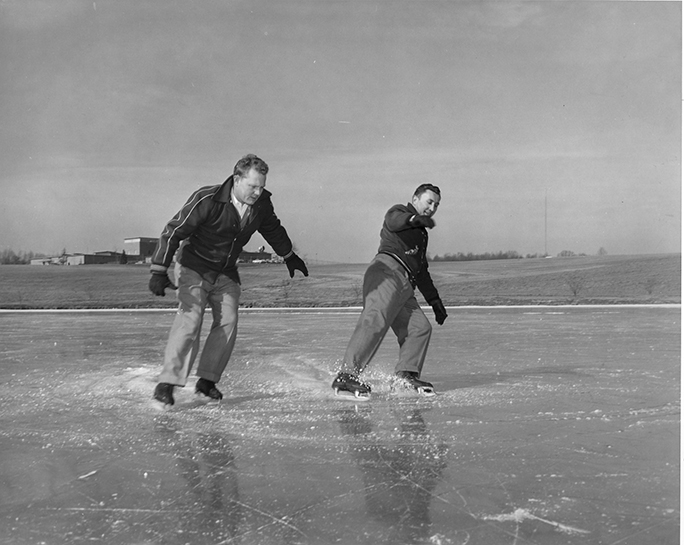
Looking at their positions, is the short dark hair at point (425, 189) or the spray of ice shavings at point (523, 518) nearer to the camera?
the spray of ice shavings at point (523, 518)

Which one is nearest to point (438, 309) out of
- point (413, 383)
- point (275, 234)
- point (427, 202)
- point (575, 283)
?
point (413, 383)

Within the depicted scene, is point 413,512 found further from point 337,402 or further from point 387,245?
point 387,245

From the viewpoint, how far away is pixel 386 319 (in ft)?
13.7

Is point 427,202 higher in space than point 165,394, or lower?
higher

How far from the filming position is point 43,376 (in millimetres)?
5035

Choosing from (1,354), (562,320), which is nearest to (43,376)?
(1,354)

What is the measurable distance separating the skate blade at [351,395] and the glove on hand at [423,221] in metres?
1.02

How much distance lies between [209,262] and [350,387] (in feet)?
3.50

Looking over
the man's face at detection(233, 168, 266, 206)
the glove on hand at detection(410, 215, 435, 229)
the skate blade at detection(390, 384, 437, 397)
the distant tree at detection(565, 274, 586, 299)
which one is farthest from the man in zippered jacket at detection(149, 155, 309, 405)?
the distant tree at detection(565, 274, 586, 299)

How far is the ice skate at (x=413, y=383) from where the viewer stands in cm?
421

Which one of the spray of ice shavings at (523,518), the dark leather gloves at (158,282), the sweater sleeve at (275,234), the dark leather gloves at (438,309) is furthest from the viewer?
the dark leather gloves at (438,309)

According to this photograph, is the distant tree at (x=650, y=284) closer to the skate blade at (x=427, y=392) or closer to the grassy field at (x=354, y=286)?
the grassy field at (x=354, y=286)

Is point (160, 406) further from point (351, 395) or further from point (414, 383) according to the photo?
point (414, 383)

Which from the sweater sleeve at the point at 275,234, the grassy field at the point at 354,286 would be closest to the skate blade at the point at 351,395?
the sweater sleeve at the point at 275,234
